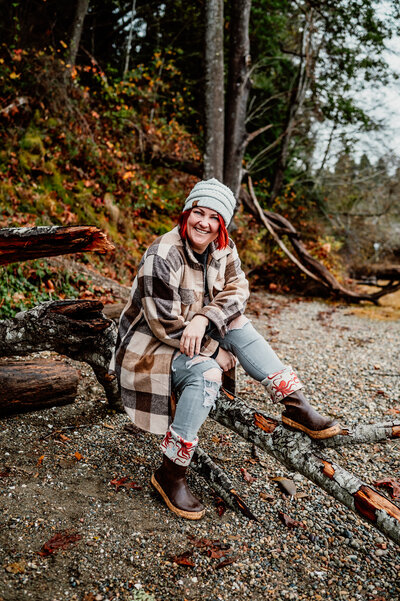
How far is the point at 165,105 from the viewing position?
35.0 feet

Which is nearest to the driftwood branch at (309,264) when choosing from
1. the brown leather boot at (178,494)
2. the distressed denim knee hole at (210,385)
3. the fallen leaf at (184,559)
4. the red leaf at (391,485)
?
the red leaf at (391,485)

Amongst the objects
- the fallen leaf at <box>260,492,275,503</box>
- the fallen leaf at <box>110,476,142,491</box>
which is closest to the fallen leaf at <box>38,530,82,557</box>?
the fallen leaf at <box>110,476,142,491</box>

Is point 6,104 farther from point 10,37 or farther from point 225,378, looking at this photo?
point 225,378

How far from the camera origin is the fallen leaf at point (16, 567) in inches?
74.4

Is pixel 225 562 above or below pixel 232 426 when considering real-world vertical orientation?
below

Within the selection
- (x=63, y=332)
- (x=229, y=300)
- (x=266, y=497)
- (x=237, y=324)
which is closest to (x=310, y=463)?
(x=266, y=497)

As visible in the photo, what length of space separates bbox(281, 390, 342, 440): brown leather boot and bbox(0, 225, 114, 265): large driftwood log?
143 cm

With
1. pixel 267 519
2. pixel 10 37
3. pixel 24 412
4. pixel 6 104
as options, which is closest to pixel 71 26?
pixel 10 37

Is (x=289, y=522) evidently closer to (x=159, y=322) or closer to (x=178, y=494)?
(x=178, y=494)

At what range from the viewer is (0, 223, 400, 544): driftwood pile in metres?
2.16

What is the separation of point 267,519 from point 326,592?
21.3 inches

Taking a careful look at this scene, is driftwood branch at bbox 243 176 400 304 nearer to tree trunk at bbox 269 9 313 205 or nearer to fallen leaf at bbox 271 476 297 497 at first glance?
tree trunk at bbox 269 9 313 205

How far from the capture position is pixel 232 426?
263cm

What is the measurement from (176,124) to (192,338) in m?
8.61
